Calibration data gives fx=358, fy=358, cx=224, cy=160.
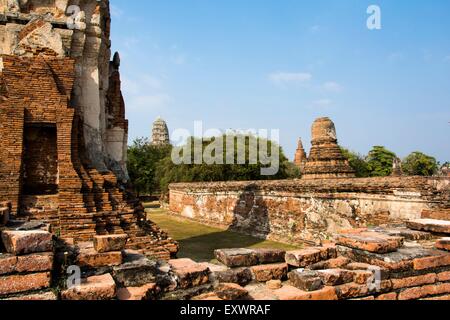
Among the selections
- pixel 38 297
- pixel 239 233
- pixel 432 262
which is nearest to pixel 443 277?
pixel 432 262

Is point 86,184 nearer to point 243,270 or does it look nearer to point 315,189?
point 243,270

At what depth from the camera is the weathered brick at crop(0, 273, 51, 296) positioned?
2262mm

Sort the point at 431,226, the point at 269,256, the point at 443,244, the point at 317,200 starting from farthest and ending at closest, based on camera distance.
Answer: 1. the point at 317,200
2. the point at 431,226
3. the point at 443,244
4. the point at 269,256

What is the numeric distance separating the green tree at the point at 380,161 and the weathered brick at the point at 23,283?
37.8m

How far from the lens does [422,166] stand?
36.7 meters

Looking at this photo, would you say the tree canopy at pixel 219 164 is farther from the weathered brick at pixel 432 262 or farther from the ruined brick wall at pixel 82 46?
the weathered brick at pixel 432 262

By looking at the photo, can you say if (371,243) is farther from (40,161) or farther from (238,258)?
(40,161)

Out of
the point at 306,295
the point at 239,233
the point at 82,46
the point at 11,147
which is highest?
the point at 82,46

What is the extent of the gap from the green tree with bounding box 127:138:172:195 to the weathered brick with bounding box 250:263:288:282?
30310mm

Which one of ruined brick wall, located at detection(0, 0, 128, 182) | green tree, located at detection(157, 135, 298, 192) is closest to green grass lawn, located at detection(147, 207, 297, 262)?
ruined brick wall, located at detection(0, 0, 128, 182)

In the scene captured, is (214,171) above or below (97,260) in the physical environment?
above

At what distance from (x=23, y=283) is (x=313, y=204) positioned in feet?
31.2
